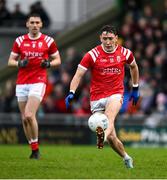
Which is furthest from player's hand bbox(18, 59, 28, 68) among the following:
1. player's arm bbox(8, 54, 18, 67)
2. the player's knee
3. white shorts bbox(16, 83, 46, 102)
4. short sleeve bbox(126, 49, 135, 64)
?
short sleeve bbox(126, 49, 135, 64)

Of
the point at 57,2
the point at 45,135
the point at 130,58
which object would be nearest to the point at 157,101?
the point at 45,135

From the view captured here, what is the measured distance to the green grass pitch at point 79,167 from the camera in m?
12.7

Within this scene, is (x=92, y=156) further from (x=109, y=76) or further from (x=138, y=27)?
(x=138, y=27)

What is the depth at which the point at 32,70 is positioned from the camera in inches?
634

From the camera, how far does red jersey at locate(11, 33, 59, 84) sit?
1611 centimetres

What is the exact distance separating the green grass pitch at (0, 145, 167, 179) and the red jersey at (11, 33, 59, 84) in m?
1.47

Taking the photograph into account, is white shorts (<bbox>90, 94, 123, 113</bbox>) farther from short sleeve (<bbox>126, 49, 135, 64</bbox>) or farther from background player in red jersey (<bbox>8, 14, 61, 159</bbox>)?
background player in red jersey (<bbox>8, 14, 61, 159</bbox>)

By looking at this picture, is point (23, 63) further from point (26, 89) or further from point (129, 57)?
point (129, 57)

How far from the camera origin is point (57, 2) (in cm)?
3156

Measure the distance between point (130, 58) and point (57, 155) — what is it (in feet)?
12.0

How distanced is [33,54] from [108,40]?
8.42 ft

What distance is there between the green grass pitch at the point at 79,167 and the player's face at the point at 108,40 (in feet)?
6.27

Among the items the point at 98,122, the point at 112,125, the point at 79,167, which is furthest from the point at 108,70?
the point at 79,167

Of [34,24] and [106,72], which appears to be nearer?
[106,72]
